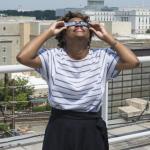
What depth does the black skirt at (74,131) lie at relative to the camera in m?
2.28

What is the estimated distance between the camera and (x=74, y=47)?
233 centimetres

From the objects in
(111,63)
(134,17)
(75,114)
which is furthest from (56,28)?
(134,17)

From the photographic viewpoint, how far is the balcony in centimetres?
363

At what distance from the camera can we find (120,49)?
2385mm

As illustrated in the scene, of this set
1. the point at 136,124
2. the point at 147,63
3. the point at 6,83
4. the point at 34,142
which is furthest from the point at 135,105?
the point at 6,83

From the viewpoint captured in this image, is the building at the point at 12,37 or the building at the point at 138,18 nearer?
the building at the point at 12,37

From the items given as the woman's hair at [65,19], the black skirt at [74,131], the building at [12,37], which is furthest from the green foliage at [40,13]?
the black skirt at [74,131]

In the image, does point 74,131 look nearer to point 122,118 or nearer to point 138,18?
point 122,118

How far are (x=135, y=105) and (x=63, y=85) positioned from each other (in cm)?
197

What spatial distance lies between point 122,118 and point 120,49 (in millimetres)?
1837

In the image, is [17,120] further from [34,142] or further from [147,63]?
[147,63]

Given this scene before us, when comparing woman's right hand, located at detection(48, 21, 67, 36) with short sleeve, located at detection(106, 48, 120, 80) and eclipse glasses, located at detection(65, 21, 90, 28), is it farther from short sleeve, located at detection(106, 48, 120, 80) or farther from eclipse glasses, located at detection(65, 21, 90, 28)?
short sleeve, located at detection(106, 48, 120, 80)

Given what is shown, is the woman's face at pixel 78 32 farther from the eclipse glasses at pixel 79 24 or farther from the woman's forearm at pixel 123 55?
the woman's forearm at pixel 123 55

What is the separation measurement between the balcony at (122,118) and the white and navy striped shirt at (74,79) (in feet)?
3.88
